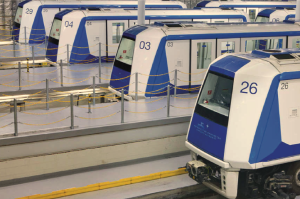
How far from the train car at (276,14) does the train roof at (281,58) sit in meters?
13.2

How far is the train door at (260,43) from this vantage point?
13.3m

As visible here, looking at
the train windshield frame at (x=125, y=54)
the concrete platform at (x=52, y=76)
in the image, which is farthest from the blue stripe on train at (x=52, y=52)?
the train windshield frame at (x=125, y=54)

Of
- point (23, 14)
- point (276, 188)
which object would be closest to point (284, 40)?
point (276, 188)

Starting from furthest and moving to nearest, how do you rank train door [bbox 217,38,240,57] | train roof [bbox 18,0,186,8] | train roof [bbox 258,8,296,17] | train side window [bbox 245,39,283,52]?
train roof [bbox 258,8,296,17] → train roof [bbox 18,0,186,8] → train side window [bbox 245,39,283,52] → train door [bbox 217,38,240,57]

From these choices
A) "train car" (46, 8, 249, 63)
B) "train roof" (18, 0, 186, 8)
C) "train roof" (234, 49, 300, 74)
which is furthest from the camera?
"train roof" (18, 0, 186, 8)

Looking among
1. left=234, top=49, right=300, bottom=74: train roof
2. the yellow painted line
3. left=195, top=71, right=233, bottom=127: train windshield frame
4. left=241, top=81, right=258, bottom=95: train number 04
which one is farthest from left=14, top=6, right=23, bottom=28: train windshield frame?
left=241, top=81, right=258, bottom=95: train number 04

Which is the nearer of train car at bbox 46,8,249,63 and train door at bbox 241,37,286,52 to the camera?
train door at bbox 241,37,286,52

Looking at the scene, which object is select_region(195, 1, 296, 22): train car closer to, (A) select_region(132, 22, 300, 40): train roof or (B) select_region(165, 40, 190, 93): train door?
(A) select_region(132, 22, 300, 40): train roof

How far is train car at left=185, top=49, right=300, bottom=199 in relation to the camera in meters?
7.96

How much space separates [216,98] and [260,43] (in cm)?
561

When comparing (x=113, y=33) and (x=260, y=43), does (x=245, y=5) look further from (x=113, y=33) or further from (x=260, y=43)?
(x=260, y=43)

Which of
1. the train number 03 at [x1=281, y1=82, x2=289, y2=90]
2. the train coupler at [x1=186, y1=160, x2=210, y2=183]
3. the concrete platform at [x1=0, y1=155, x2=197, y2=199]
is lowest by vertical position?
the concrete platform at [x1=0, y1=155, x2=197, y2=199]

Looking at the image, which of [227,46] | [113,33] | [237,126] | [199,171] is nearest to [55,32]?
[113,33]

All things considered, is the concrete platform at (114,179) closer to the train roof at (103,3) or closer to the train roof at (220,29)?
the train roof at (220,29)
